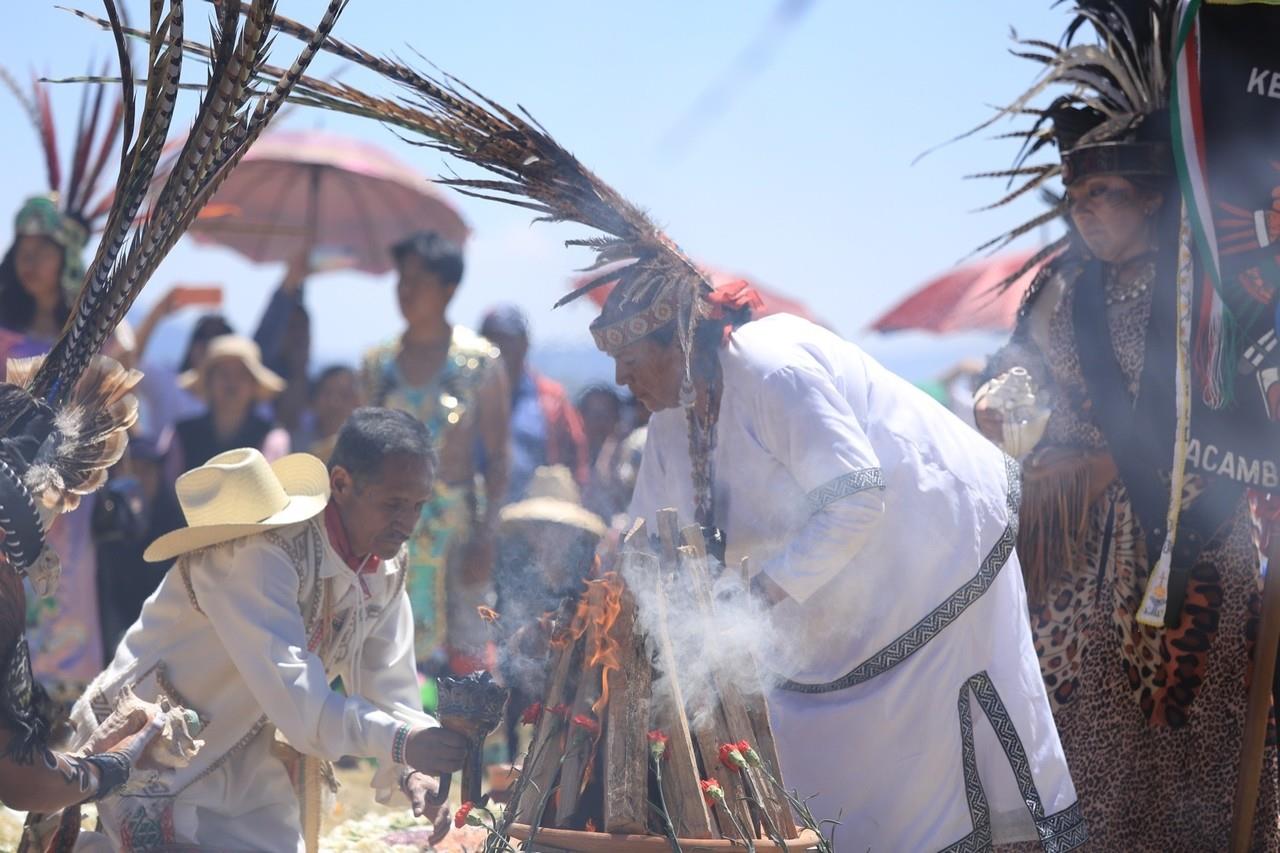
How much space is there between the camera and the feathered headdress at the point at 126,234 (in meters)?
3.54

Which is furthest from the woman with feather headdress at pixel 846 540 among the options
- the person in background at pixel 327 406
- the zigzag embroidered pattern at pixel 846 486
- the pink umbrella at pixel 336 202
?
the pink umbrella at pixel 336 202

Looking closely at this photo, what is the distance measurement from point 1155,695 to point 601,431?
510 centimetres

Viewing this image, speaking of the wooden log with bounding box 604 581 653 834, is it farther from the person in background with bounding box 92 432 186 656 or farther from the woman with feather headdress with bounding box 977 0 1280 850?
the person in background with bounding box 92 432 186 656

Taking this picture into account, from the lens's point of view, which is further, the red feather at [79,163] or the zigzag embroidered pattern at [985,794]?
the red feather at [79,163]

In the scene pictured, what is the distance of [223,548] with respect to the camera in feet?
14.4

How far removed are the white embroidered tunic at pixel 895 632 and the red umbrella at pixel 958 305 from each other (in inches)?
363

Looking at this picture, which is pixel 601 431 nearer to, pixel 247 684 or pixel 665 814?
pixel 247 684

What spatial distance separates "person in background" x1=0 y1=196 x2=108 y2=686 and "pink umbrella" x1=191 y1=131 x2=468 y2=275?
2812 millimetres

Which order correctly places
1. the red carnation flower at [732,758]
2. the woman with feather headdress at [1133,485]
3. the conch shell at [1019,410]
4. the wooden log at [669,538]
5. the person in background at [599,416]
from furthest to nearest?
1. the person in background at [599,416]
2. the conch shell at [1019,410]
3. the woman with feather headdress at [1133,485]
4. the wooden log at [669,538]
5. the red carnation flower at [732,758]

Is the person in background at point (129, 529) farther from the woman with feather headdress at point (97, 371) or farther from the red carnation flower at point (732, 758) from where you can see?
the red carnation flower at point (732, 758)

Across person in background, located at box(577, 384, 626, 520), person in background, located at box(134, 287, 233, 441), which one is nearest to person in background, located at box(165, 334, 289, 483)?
person in background, located at box(134, 287, 233, 441)

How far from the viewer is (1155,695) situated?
5332 millimetres

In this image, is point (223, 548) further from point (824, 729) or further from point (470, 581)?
point (470, 581)

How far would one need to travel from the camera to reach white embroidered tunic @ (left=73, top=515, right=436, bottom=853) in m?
4.22
